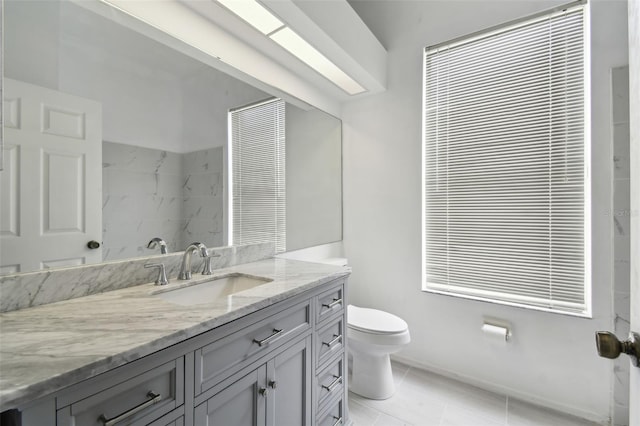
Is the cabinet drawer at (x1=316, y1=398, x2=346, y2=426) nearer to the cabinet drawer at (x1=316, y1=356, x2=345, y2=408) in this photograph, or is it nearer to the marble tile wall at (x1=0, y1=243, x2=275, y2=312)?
the cabinet drawer at (x1=316, y1=356, x2=345, y2=408)

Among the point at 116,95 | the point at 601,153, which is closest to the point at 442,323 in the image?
the point at 601,153

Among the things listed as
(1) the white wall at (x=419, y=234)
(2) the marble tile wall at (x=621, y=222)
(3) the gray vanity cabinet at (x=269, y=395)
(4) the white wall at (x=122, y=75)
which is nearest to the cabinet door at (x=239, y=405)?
(3) the gray vanity cabinet at (x=269, y=395)

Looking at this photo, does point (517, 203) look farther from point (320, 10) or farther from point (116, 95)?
point (116, 95)

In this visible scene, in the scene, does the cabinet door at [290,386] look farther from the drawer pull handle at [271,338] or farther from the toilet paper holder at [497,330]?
the toilet paper holder at [497,330]

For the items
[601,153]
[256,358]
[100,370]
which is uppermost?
[601,153]

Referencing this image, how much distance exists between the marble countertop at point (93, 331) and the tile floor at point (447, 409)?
111cm

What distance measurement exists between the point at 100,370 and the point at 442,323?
2083 mm

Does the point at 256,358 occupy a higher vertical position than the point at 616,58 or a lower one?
lower

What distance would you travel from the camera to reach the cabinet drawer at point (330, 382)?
4.48 ft

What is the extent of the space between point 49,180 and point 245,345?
906 millimetres

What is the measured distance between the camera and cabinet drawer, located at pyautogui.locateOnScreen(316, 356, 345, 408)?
1.37 meters

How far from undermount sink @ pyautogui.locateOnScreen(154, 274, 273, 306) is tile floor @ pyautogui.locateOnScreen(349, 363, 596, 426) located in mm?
1065

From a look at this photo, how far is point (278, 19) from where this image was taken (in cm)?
145

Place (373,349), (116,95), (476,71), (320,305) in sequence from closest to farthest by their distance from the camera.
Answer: (116,95) → (320,305) → (373,349) → (476,71)
